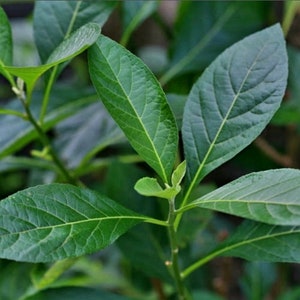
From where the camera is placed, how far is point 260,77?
53 cm

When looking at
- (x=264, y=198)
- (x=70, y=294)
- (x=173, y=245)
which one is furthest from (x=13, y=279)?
(x=264, y=198)

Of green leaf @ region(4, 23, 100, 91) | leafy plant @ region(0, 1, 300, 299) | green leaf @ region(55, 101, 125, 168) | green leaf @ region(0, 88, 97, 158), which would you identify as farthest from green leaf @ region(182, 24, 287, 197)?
green leaf @ region(55, 101, 125, 168)

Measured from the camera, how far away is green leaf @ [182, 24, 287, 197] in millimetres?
513

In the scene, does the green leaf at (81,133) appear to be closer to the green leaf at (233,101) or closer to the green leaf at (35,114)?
the green leaf at (35,114)

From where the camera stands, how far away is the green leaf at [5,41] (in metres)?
0.53

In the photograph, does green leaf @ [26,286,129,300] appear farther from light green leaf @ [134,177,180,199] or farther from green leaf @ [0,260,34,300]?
light green leaf @ [134,177,180,199]

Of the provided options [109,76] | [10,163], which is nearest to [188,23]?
[10,163]

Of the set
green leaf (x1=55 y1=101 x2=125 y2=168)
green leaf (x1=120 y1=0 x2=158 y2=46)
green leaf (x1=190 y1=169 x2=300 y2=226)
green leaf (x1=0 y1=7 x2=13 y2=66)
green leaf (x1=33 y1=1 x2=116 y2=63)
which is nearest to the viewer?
green leaf (x1=190 y1=169 x2=300 y2=226)

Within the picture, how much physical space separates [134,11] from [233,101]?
1.02ft

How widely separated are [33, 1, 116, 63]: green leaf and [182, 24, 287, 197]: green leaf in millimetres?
158

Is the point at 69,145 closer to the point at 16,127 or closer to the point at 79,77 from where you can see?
the point at 16,127

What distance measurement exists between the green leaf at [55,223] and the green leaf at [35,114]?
0.24 meters

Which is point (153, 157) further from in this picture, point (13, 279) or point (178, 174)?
point (13, 279)

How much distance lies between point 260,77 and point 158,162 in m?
0.12
